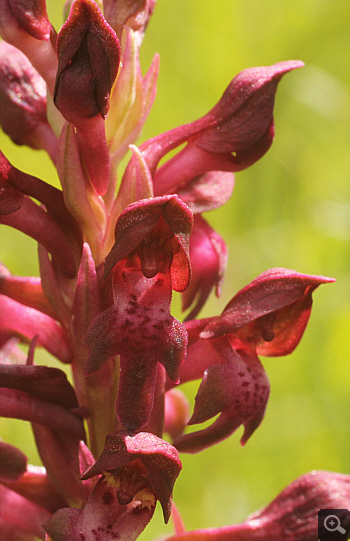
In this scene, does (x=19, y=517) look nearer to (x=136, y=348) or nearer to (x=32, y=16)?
(x=136, y=348)

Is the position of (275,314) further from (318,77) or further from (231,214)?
(318,77)

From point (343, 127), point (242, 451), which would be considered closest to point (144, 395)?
point (242, 451)

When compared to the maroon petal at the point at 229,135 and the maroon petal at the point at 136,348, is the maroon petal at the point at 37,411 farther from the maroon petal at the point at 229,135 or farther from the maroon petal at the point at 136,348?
the maroon petal at the point at 229,135

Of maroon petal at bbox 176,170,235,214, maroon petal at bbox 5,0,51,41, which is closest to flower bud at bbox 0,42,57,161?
maroon petal at bbox 5,0,51,41

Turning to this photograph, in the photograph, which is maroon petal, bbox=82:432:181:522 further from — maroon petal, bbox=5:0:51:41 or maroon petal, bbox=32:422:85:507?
maroon petal, bbox=5:0:51:41

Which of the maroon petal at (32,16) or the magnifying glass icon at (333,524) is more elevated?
the maroon petal at (32,16)

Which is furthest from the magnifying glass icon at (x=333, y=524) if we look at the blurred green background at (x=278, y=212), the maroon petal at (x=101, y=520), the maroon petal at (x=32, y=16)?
the blurred green background at (x=278, y=212)
